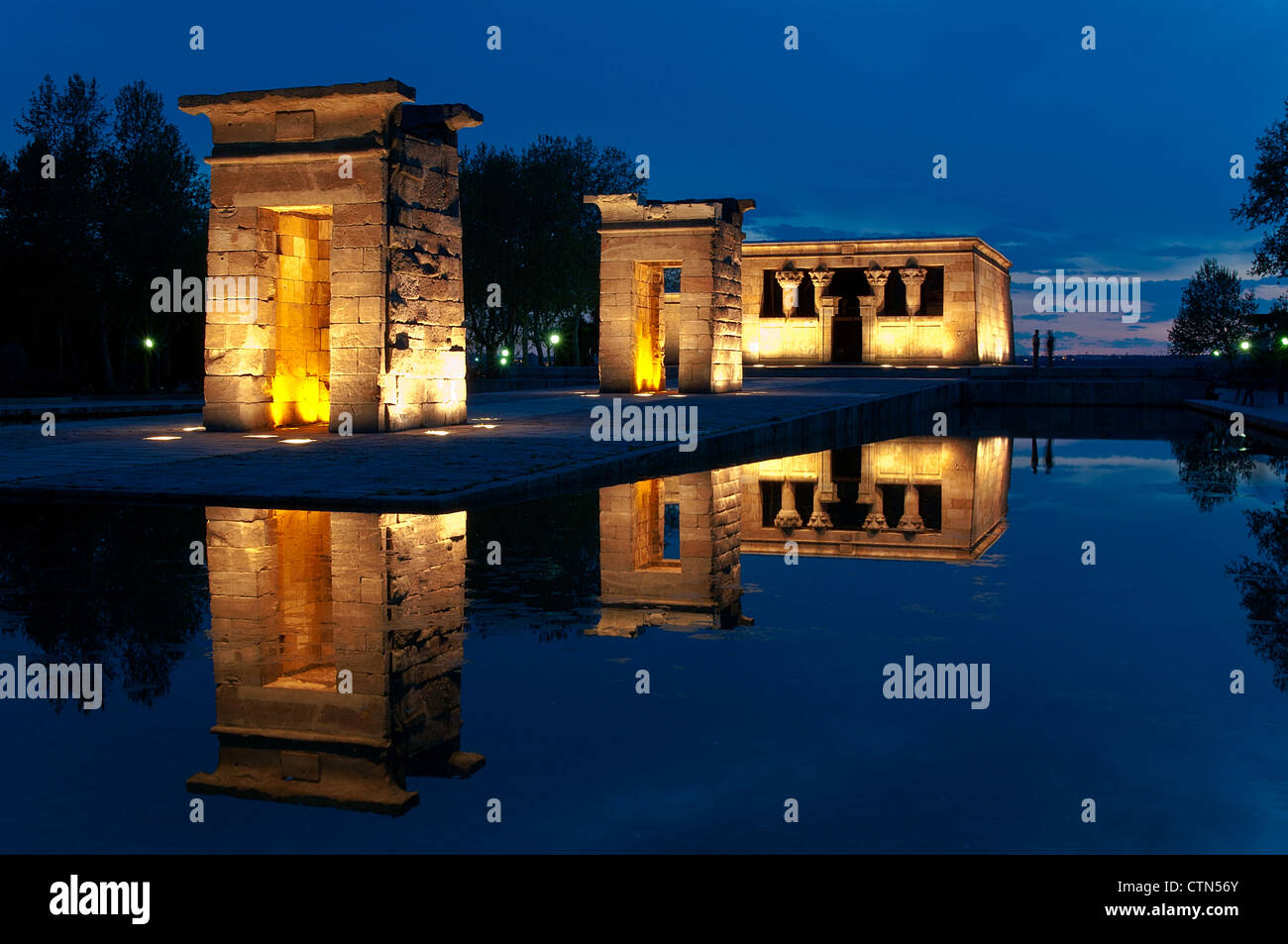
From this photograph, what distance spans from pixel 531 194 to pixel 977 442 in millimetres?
29377

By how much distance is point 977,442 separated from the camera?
21.3m

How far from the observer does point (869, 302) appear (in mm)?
43750

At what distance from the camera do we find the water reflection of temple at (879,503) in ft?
30.1

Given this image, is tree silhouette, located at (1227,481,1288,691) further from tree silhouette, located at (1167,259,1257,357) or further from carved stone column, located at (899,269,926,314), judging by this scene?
tree silhouette, located at (1167,259,1257,357)

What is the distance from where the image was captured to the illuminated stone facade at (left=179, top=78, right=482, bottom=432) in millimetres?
16859

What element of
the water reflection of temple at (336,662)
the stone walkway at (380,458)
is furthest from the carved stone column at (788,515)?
the water reflection of temple at (336,662)

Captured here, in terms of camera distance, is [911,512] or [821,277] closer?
[911,512]

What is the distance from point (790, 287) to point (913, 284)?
14.7 feet

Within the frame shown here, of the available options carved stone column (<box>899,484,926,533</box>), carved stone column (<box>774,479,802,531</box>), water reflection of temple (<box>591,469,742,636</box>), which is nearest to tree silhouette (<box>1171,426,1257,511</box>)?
carved stone column (<box>899,484,926,533</box>)

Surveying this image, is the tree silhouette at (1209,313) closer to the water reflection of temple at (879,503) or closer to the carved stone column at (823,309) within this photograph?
the carved stone column at (823,309)

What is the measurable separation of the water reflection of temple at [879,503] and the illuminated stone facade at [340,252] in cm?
543

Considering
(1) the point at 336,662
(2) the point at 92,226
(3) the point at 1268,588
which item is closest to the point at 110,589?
(1) the point at 336,662

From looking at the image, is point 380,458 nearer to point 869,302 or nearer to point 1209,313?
point 869,302
